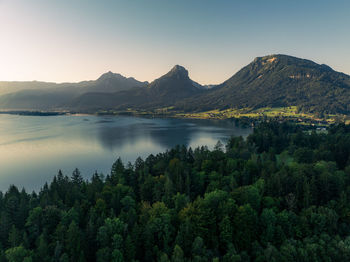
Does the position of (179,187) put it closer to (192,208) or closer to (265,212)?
(192,208)

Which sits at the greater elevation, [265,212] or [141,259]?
[265,212]

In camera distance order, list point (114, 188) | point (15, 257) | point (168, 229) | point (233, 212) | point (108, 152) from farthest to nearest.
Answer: point (108, 152), point (114, 188), point (233, 212), point (168, 229), point (15, 257)

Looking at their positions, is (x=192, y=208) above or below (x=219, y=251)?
above

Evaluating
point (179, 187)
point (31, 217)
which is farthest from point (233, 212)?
point (31, 217)

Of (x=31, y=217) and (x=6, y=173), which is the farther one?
(x=6, y=173)

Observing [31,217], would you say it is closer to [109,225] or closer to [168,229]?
[109,225]

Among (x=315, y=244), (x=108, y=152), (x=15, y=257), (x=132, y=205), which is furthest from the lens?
(x=108, y=152)

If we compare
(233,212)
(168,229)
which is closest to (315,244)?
(233,212)

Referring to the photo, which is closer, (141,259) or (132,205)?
(141,259)

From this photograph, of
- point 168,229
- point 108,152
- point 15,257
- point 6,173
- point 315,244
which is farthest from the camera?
point 108,152
